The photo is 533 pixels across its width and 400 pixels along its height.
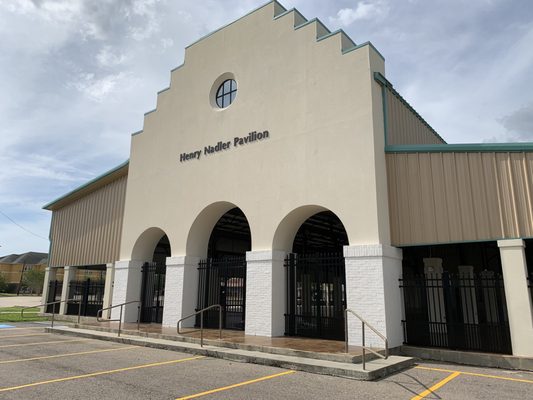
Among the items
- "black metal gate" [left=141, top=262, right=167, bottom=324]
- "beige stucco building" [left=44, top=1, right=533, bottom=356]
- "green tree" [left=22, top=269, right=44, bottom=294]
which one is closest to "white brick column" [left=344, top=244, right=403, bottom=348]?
"beige stucco building" [left=44, top=1, right=533, bottom=356]

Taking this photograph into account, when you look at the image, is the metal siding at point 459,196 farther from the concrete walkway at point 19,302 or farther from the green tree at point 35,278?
the green tree at point 35,278

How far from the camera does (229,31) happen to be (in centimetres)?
1631

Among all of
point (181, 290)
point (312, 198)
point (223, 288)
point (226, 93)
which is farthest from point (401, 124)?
point (181, 290)

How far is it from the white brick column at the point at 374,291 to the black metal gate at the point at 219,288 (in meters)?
4.84

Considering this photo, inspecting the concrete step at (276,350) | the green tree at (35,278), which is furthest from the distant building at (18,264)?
the concrete step at (276,350)

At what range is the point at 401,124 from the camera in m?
13.9

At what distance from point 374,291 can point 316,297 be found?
2.32 meters

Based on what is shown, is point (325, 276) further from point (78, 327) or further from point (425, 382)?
point (78, 327)

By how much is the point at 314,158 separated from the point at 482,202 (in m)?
4.78

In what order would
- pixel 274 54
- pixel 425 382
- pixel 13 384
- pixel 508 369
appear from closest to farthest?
pixel 13 384 → pixel 425 382 → pixel 508 369 → pixel 274 54

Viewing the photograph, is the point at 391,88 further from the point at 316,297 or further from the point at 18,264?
the point at 18,264

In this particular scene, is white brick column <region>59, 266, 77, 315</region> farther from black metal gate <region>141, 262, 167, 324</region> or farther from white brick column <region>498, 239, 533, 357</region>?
white brick column <region>498, 239, 533, 357</region>

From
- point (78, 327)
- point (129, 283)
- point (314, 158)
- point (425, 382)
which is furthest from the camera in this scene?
point (129, 283)

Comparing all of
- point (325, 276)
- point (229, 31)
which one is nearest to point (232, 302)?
point (325, 276)
